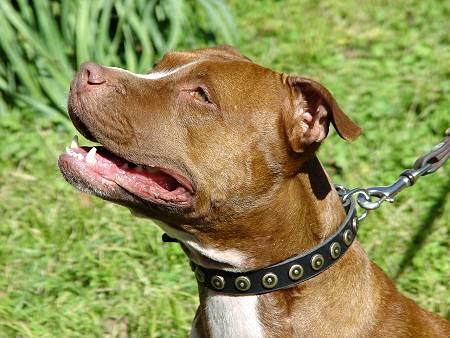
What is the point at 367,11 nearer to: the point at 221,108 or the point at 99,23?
the point at 99,23

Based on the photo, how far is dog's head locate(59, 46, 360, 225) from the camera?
11.5ft

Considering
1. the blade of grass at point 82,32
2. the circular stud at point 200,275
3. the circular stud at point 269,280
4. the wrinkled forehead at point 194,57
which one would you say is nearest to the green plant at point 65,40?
the blade of grass at point 82,32

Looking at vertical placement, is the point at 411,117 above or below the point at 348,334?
below

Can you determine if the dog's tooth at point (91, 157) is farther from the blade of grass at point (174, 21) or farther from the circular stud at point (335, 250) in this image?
Answer: the blade of grass at point (174, 21)

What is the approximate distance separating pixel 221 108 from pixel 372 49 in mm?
4941

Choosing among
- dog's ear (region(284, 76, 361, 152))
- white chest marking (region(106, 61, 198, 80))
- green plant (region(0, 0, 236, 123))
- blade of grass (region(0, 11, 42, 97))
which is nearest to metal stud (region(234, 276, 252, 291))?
dog's ear (region(284, 76, 361, 152))

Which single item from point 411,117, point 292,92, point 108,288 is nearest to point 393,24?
point 411,117

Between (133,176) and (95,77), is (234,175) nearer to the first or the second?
(133,176)

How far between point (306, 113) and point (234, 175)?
0.39m

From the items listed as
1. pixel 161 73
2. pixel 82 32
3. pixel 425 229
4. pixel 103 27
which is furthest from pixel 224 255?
pixel 103 27

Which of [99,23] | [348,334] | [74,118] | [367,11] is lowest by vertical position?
[367,11]

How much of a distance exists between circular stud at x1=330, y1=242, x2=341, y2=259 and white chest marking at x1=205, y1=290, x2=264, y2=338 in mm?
357

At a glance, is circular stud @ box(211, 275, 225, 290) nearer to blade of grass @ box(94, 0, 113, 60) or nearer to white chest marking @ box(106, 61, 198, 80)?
white chest marking @ box(106, 61, 198, 80)

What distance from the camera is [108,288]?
17.4 ft
